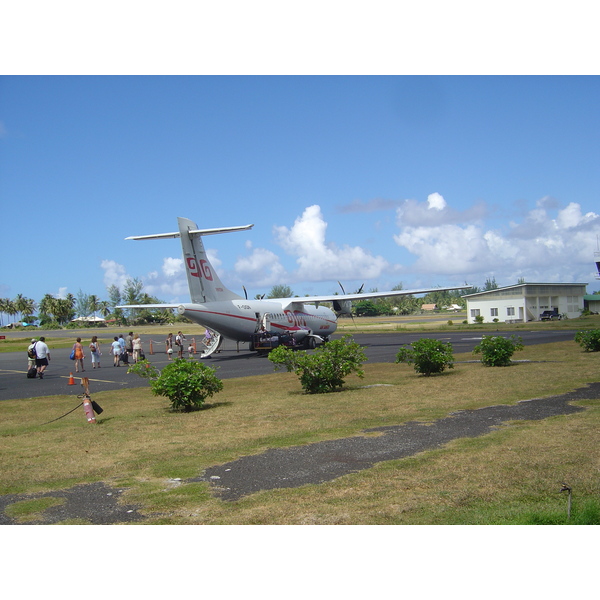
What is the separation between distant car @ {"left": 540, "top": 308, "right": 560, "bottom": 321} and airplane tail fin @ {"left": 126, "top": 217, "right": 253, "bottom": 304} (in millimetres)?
48020

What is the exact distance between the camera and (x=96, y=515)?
653 centimetres

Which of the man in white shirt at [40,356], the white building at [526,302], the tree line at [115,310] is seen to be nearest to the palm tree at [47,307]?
the tree line at [115,310]

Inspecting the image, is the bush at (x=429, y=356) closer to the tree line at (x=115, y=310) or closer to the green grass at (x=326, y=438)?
the green grass at (x=326, y=438)

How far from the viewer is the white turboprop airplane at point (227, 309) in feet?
98.5

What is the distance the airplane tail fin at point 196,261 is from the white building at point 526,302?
47503mm

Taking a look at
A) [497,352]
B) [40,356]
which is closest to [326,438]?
[497,352]

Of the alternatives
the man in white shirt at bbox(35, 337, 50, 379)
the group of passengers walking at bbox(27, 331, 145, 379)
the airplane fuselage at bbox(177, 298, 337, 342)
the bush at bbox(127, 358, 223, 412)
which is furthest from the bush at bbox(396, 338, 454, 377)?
the man in white shirt at bbox(35, 337, 50, 379)

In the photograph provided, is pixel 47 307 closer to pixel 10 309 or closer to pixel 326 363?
pixel 10 309

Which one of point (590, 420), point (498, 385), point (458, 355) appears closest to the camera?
point (590, 420)

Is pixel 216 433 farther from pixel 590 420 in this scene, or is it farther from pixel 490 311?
pixel 490 311

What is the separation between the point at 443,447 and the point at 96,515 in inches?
203

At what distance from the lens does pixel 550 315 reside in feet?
222

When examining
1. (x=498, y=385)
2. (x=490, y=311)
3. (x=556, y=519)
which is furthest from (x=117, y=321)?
(x=556, y=519)

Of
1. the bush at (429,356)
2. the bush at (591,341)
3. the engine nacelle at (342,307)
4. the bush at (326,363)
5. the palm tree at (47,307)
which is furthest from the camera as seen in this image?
the palm tree at (47,307)
